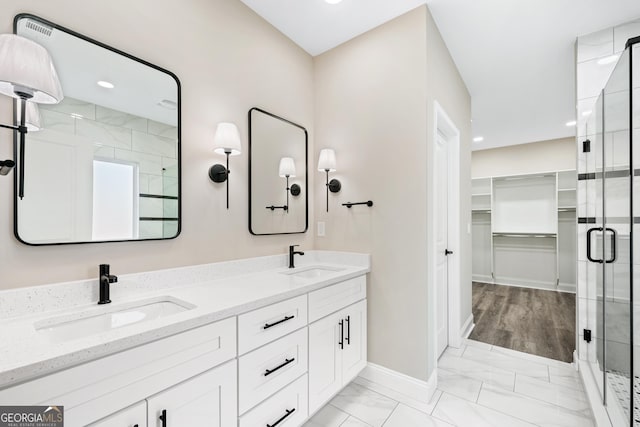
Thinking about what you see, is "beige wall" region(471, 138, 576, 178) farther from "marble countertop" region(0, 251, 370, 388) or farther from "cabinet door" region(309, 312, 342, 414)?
"cabinet door" region(309, 312, 342, 414)

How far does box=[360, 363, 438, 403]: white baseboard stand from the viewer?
6.43 ft

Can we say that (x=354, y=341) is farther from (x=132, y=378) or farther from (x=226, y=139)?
(x=226, y=139)

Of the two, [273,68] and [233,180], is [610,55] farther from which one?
[233,180]

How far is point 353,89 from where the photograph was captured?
237 cm

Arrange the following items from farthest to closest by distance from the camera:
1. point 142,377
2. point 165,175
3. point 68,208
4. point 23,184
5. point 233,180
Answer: point 233,180, point 165,175, point 68,208, point 23,184, point 142,377

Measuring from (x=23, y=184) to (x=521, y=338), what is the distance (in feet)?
13.3

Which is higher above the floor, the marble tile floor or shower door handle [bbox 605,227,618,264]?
shower door handle [bbox 605,227,618,264]

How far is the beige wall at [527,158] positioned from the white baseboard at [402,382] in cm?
495

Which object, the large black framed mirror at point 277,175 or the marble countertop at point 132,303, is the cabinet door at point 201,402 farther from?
the large black framed mirror at point 277,175

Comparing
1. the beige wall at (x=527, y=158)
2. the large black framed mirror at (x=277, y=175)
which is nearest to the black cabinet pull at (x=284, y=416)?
the large black framed mirror at (x=277, y=175)

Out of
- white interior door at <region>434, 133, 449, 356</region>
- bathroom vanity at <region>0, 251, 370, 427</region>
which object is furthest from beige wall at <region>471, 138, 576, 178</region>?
bathroom vanity at <region>0, 251, 370, 427</region>

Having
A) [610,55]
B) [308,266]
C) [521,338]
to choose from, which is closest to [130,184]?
[308,266]

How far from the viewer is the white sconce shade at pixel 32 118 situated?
1.12m

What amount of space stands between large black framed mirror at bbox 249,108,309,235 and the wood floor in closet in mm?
2387
